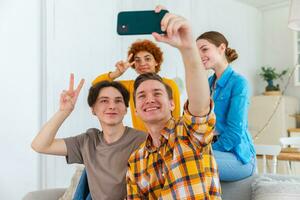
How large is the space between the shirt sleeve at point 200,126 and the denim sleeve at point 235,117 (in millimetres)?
578

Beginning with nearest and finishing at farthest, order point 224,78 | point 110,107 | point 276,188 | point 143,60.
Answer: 1. point 276,188
2. point 110,107
3. point 224,78
4. point 143,60

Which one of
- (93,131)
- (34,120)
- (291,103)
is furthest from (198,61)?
(291,103)

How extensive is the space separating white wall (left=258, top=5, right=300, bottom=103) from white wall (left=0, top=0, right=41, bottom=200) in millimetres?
3942

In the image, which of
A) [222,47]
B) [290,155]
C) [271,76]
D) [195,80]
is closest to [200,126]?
[195,80]

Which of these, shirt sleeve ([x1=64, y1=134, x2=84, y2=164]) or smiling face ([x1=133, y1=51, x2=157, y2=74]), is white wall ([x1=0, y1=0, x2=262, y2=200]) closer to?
smiling face ([x1=133, y1=51, x2=157, y2=74])

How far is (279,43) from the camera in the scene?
5508mm

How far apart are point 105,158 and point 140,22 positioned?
684 mm

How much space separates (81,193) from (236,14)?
444 cm

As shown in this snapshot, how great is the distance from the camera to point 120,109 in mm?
1469

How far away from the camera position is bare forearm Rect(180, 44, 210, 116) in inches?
31.2

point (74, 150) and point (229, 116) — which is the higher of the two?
point (229, 116)

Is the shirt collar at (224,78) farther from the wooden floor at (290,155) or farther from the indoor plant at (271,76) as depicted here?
the indoor plant at (271,76)

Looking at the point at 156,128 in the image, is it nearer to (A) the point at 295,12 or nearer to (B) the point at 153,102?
(B) the point at 153,102

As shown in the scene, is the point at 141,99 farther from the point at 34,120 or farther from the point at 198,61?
the point at 34,120
